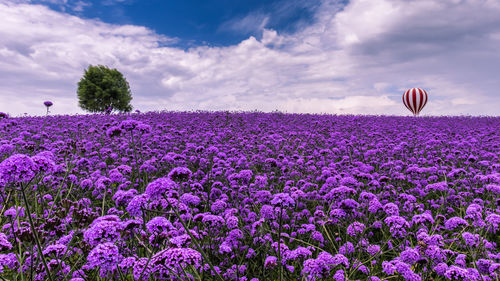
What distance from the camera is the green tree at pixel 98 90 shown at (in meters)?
48.2

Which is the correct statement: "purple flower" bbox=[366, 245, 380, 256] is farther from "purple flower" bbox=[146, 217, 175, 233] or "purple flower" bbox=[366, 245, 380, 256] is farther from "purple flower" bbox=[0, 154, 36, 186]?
"purple flower" bbox=[0, 154, 36, 186]

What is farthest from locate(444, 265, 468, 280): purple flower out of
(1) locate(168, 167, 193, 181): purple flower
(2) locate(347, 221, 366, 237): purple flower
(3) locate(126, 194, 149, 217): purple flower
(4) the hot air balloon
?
(4) the hot air balloon

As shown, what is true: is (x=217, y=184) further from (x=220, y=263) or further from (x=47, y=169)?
(x=47, y=169)

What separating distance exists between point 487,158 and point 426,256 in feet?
26.2

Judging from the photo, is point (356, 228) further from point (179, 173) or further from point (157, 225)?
point (157, 225)

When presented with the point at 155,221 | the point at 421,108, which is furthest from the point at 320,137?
the point at 421,108

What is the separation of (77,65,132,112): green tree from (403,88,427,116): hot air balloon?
1635 inches

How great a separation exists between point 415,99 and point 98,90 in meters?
44.5

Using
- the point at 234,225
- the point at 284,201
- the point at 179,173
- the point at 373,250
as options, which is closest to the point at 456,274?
the point at 373,250

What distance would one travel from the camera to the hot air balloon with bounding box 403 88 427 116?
31641 millimetres

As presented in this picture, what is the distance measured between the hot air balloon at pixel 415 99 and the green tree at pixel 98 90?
136 feet

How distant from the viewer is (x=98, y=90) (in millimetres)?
48156

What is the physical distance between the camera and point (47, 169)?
7.36 feet

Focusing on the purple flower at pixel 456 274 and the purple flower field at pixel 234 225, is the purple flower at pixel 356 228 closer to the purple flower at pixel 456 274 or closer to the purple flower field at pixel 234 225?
the purple flower field at pixel 234 225
